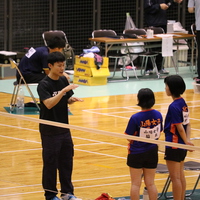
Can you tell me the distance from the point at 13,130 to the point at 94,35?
543 cm

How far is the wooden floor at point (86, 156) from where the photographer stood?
604 cm

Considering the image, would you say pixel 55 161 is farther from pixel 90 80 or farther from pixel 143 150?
pixel 90 80

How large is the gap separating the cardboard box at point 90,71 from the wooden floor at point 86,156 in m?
1.88

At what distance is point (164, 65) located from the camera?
625 inches

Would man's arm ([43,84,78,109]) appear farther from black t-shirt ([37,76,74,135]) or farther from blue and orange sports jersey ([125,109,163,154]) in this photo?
blue and orange sports jersey ([125,109,163,154])

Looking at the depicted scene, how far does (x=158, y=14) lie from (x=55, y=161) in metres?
9.83

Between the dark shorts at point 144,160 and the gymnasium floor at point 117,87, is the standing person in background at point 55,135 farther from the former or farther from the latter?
the gymnasium floor at point 117,87

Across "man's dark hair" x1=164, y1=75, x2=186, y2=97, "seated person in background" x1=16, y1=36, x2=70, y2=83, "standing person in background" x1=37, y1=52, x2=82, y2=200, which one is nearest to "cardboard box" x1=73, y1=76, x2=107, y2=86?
"seated person in background" x1=16, y1=36, x2=70, y2=83

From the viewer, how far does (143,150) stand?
16.5ft

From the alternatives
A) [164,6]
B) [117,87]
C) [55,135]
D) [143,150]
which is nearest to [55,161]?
[55,135]

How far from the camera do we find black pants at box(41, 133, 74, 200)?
5270mm

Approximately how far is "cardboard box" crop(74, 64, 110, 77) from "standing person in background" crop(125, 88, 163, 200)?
7576mm

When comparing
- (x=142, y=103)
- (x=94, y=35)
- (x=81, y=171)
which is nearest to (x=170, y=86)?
(x=142, y=103)

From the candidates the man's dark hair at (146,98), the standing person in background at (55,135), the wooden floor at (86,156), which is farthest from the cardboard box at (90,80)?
the man's dark hair at (146,98)
